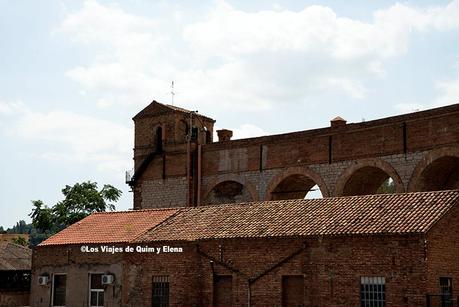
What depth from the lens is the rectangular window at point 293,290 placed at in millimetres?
21141

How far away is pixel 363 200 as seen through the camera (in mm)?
22750

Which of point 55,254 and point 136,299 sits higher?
point 55,254

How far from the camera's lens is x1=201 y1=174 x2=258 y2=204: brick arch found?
37688 mm

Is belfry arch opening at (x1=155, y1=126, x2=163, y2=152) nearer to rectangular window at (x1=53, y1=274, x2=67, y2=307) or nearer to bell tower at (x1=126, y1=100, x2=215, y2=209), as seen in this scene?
bell tower at (x1=126, y1=100, x2=215, y2=209)

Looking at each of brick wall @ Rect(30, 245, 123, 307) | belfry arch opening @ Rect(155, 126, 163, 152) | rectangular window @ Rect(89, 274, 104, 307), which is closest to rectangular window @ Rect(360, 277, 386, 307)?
brick wall @ Rect(30, 245, 123, 307)

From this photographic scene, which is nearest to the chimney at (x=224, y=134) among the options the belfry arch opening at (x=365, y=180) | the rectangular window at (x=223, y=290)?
the belfry arch opening at (x=365, y=180)

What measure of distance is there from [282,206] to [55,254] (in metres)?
9.73

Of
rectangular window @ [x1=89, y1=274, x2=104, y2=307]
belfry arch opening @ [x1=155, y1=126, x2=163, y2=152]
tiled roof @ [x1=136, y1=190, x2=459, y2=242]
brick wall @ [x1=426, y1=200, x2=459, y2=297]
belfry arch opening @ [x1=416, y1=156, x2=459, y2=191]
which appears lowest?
rectangular window @ [x1=89, y1=274, x2=104, y2=307]

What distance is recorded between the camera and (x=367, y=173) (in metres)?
33.6

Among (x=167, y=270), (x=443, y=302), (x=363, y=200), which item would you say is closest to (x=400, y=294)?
(x=443, y=302)

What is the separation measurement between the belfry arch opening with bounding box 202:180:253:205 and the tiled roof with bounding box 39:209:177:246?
10102 millimetres

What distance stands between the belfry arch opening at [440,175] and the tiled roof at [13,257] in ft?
68.0

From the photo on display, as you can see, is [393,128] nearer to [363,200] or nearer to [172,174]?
[363,200]

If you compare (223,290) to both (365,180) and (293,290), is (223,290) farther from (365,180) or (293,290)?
(365,180)
